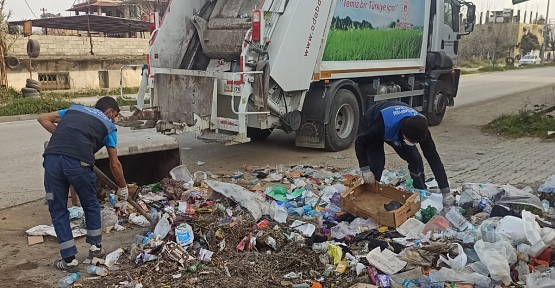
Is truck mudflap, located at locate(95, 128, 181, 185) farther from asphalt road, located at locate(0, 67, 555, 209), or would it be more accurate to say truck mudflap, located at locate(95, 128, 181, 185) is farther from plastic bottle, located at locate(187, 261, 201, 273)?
plastic bottle, located at locate(187, 261, 201, 273)

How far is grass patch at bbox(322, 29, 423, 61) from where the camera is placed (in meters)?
7.73

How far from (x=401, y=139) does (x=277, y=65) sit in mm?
2607

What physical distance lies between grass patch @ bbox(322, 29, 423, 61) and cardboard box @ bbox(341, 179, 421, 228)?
3.19 metres

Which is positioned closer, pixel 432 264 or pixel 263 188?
pixel 432 264

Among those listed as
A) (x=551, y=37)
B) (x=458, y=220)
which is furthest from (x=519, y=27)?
(x=458, y=220)

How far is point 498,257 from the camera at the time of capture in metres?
3.36

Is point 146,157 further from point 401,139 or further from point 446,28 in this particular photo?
point 446,28

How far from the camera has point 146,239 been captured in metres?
4.14

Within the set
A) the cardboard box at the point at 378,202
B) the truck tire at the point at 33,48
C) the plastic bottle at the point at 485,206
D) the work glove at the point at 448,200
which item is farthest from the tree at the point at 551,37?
the cardboard box at the point at 378,202

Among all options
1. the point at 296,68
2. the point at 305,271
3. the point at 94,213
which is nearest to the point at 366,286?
the point at 305,271

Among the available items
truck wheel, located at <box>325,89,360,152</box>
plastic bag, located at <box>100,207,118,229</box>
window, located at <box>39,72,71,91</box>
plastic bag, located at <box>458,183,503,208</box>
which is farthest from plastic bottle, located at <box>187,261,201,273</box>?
window, located at <box>39,72,71,91</box>

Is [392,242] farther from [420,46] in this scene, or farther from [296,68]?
[420,46]

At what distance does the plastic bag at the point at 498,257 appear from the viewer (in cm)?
329

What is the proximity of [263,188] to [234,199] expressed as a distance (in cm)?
114
